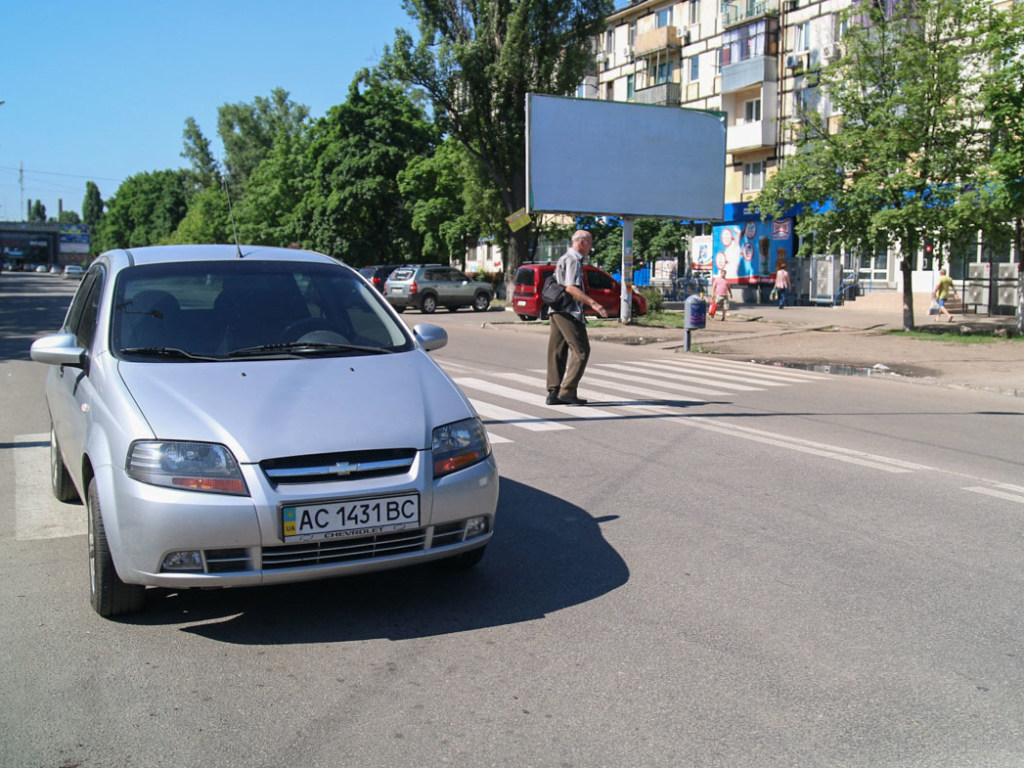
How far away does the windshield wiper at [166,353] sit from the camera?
4.59 m

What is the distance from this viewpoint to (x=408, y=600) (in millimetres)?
4441

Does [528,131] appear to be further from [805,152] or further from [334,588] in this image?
[334,588]

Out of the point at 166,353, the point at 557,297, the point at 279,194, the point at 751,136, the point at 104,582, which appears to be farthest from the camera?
the point at 279,194

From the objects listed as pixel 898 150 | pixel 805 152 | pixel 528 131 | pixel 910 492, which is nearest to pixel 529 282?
pixel 528 131

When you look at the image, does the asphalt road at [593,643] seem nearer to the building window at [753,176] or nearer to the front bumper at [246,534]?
the front bumper at [246,534]

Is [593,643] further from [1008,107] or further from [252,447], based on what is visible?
[1008,107]

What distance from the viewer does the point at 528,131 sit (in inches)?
1008

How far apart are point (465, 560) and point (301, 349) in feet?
4.55

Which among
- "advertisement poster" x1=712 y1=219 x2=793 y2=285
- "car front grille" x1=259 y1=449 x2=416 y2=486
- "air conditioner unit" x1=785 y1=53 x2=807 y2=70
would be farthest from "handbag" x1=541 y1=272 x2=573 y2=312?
"air conditioner unit" x1=785 y1=53 x2=807 y2=70

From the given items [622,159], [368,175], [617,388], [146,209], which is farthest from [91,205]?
[617,388]

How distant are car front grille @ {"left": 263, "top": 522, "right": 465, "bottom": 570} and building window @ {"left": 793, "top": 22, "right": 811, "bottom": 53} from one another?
42.9 metres

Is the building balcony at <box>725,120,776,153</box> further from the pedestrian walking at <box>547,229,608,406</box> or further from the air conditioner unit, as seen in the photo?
the pedestrian walking at <box>547,229,608,406</box>

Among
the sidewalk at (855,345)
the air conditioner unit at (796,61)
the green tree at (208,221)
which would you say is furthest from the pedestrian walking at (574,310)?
the green tree at (208,221)

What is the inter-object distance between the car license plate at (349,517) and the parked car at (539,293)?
80.6 ft
